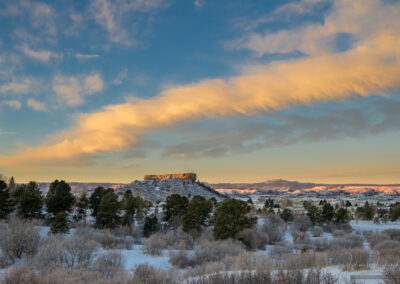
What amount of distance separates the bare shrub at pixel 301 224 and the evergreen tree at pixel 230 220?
64.7ft

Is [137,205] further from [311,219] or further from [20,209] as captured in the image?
[311,219]

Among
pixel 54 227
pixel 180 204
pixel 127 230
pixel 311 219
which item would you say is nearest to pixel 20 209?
pixel 54 227

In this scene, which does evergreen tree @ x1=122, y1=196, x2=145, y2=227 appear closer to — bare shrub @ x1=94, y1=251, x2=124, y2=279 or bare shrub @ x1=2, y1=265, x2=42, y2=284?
bare shrub @ x1=94, y1=251, x2=124, y2=279

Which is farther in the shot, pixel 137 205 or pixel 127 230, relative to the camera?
pixel 137 205

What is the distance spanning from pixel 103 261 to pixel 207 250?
695 cm

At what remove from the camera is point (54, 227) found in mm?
29812

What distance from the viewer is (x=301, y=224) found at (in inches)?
1932

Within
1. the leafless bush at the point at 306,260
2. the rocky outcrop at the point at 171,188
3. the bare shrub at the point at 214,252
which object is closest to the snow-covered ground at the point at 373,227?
the bare shrub at the point at 214,252

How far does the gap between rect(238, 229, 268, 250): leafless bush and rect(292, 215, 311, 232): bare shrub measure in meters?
17.6

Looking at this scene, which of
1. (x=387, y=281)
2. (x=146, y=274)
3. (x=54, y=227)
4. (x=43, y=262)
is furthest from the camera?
(x=54, y=227)

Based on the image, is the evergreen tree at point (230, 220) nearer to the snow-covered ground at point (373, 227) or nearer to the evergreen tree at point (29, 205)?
the evergreen tree at point (29, 205)

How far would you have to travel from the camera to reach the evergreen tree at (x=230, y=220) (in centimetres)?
2921

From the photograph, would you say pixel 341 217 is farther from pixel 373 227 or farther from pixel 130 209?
pixel 130 209

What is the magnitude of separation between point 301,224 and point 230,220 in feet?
78.7
